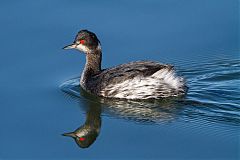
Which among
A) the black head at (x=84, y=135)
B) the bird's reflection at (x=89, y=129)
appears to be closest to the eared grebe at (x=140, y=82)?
the bird's reflection at (x=89, y=129)

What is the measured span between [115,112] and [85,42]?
1.50 m

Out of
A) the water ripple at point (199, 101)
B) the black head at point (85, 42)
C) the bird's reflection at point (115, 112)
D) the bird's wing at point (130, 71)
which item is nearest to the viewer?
the bird's reflection at point (115, 112)

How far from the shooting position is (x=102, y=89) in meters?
10.8

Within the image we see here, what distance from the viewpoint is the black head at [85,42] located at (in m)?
11.2

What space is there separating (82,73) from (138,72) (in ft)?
3.49

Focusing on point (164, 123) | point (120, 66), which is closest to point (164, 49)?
point (120, 66)

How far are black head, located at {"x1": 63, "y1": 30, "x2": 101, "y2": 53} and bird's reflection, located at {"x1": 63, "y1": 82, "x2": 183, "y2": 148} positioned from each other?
75cm

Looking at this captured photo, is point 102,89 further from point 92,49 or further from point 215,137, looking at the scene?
point 215,137

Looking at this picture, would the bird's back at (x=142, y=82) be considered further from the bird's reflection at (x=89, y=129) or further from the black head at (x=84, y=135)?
the black head at (x=84, y=135)

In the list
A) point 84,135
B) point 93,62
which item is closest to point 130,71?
point 93,62

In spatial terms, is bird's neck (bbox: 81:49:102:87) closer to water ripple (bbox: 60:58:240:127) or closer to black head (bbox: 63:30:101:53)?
black head (bbox: 63:30:101:53)

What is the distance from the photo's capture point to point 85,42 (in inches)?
444

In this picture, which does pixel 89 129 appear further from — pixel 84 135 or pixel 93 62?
pixel 93 62

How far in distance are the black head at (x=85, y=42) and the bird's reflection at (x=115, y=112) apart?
29.7 inches
